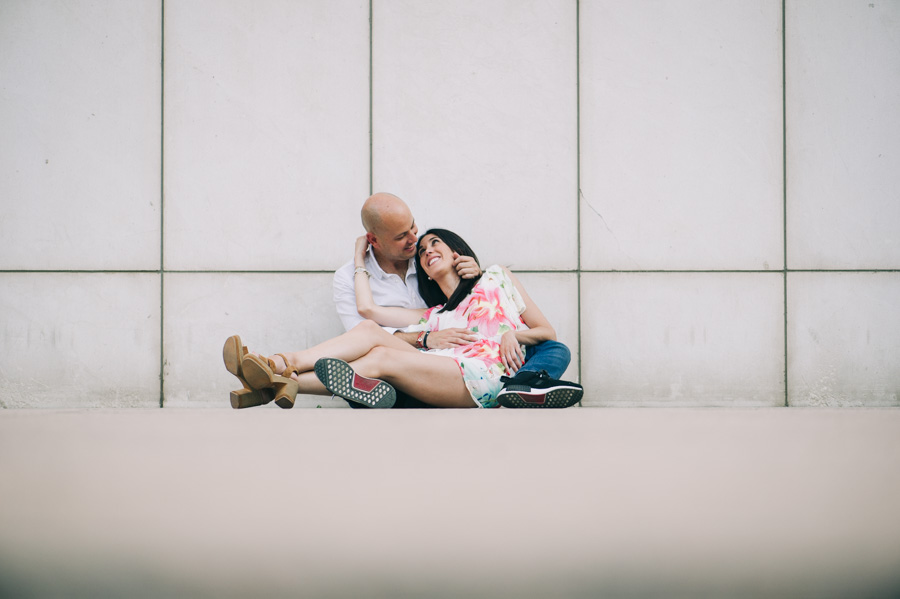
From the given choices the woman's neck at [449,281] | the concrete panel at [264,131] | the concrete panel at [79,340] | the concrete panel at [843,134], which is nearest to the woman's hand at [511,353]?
the woman's neck at [449,281]

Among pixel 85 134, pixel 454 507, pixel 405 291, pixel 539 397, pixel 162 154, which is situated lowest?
pixel 454 507

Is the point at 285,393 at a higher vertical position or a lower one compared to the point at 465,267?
lower

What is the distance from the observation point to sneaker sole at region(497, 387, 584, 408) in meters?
2.79

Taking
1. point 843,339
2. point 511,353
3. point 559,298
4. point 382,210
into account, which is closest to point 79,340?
point 382,210

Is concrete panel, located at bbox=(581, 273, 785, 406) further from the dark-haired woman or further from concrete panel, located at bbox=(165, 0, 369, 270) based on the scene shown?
concrete panel, located at bbox=(165, 0, 369, 270)

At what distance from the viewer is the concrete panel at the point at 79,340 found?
4.10m

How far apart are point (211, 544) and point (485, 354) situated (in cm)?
169

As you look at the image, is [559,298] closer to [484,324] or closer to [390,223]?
[484,324]

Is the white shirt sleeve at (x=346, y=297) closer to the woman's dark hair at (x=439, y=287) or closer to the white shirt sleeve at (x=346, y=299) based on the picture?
the white shirt sleeve at (x=346, y=299)

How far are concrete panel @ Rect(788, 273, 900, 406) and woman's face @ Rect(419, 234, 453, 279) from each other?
2407mm

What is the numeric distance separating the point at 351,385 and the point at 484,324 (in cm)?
89

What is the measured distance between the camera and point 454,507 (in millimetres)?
1919

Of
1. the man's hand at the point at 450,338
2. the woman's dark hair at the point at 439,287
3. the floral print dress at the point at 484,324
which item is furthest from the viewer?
the woman's dark hair at the point at 439,287

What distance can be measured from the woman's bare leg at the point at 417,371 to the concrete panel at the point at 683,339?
55.8 inches
